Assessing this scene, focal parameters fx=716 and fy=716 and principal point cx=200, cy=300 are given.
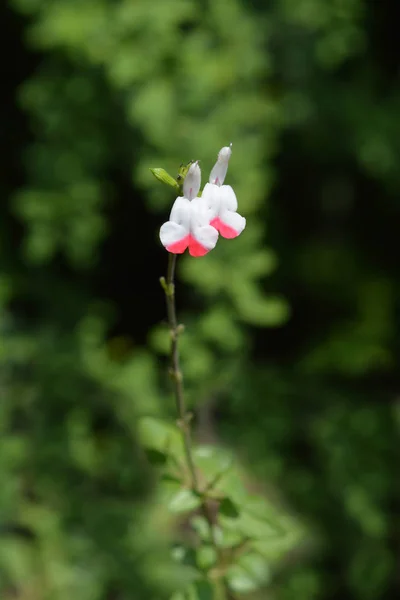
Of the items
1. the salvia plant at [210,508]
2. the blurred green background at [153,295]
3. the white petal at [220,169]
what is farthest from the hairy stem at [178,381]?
the blurred green background at [153,295]

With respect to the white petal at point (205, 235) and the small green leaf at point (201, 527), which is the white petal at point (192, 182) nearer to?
the white petal at point (205, 235)

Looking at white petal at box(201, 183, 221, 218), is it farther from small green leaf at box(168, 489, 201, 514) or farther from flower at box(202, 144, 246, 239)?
small green leaf at box(168, 489, 201, 514)

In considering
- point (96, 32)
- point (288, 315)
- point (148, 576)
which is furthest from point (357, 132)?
point (148, 576)

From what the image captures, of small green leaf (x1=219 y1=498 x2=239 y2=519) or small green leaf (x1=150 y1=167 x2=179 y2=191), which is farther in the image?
small green leaf (x1=219 y1=498 x2=239 y2=519)

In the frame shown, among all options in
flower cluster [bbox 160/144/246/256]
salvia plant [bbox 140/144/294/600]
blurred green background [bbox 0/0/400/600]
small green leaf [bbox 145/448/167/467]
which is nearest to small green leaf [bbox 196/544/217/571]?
salvia plant [bbox 140/144/294/600]

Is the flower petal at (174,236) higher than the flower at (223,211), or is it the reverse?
the flower at (223,211)

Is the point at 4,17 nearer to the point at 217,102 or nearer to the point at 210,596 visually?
the point at 217,102

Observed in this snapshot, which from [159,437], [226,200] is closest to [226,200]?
[226,200]
